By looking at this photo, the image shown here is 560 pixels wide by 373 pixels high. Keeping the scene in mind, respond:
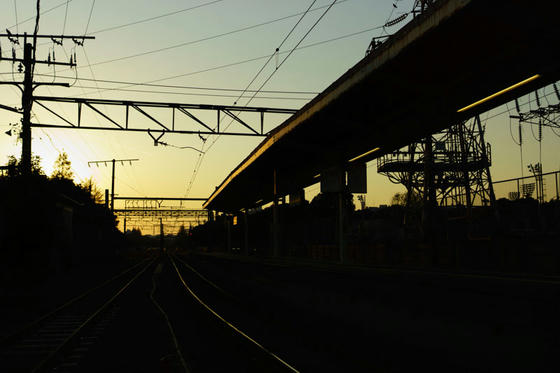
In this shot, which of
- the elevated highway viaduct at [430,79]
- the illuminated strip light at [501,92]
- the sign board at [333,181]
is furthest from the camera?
the sign board at [333,181]

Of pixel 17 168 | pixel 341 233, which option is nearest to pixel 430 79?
pixel 341 233

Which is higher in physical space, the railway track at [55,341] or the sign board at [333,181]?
the sign board at [333,181]

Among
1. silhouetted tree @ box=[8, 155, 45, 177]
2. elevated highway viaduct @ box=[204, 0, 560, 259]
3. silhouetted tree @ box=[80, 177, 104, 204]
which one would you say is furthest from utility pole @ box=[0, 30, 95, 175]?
silhouetted tree @ box=[80, 177, 104, 204]

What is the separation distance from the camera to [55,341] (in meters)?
12.4

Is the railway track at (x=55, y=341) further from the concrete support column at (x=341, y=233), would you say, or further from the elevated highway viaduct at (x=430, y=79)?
the elevated highway viaduct at (x=430, y=79)

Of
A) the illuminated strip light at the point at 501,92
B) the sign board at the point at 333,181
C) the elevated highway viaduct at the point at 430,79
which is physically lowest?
the sign board at the point at 333,181

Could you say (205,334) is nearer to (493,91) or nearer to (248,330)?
(248,330)

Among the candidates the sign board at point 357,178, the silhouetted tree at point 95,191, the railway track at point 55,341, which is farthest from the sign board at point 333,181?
the silhouetted tree at point 95,191

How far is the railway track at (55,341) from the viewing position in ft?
32.4

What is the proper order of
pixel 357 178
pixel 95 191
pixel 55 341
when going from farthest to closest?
pixel 95 191 < pixel 357 178 < pixel 55 341

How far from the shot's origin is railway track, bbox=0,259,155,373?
9.88 meters

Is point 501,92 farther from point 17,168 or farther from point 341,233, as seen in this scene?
point 17,168

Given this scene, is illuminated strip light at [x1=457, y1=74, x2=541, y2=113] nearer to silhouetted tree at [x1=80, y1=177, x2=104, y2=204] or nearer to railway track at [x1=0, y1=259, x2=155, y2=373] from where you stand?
railway track at [x1=0, y1=259, x2=155, y2=373]

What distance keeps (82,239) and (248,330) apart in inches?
2106
